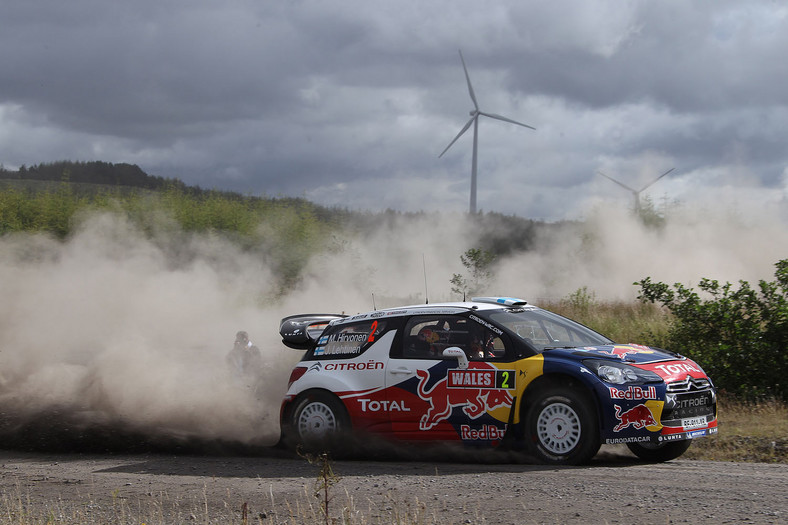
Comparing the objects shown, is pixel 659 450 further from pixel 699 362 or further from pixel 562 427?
pixel 699 362

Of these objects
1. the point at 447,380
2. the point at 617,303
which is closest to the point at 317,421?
the point at 447,380

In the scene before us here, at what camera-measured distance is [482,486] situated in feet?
24.9

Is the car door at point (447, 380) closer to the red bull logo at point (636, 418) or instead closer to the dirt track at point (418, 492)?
the dirt track at point (418, 492)

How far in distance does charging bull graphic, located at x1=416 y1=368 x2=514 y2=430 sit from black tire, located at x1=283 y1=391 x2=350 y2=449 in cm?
Answer: 103

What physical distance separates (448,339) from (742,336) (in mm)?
7894

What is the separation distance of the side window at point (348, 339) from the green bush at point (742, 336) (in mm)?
7532

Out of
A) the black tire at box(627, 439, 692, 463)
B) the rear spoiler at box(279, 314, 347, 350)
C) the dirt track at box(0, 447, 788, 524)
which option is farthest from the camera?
the rear spoiler at box(279, 314, 347, 350)

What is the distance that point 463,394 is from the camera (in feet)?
29.8

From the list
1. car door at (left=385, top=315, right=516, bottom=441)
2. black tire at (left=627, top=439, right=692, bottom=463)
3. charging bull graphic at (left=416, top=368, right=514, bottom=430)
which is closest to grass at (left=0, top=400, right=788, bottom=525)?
car door at (left=385, top=315, right=516, bottom=441)

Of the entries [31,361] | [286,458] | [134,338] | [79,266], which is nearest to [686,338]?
[286,458]

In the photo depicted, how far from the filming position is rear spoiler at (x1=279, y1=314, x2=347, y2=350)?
1190cm

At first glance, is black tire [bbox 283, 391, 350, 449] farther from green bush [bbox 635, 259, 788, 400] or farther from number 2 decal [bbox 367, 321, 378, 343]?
green bush [bbox 635, 259, 788, 400]

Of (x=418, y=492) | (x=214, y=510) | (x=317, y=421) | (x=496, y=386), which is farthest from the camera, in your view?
(x=317, y=421)

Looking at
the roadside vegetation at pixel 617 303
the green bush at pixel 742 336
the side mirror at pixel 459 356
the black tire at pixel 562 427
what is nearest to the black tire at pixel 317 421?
the side mirror at pixel 459 356
